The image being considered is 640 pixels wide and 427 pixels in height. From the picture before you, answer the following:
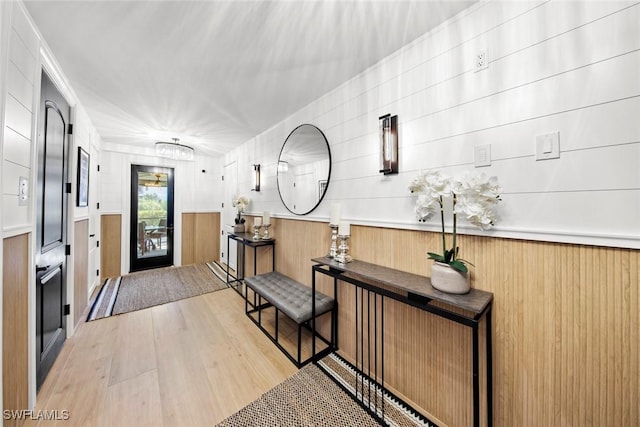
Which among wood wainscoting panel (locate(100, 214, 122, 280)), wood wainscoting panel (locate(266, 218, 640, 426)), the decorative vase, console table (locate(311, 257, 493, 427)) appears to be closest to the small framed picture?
wood wainscoting panel (locate(100, 214, 122, 280))

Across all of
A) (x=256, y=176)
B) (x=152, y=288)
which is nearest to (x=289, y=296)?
(x=256, y=176)

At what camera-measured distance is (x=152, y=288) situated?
11.2 ft

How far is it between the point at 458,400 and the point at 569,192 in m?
1.26

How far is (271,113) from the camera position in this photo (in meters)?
2.59

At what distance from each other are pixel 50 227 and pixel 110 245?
271 centimetres

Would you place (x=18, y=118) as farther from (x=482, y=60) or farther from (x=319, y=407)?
(x=482, y=60)

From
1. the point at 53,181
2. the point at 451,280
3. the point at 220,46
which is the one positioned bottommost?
the point at 451,280

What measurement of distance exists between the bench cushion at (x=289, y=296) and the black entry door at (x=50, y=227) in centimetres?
154

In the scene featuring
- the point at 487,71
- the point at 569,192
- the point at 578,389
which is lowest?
the point at 578,389

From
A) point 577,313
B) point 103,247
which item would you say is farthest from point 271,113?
point 103,247

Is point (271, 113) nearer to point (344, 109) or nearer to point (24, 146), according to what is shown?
point (344, 109)

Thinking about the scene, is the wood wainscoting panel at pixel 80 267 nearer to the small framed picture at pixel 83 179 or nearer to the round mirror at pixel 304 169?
the small framed picture at pixel 83 179

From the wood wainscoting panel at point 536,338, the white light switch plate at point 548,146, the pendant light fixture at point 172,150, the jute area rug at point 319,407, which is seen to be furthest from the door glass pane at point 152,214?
the white light switch plate at point 548,146

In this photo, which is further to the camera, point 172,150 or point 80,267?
point 172,150
